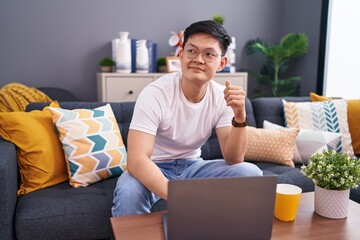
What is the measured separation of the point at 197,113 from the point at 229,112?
0.54ft

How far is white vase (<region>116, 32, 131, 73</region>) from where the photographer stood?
9.46ft

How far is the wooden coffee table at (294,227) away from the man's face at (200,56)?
0.60 meters

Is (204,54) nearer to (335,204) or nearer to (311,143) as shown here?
(335,204)

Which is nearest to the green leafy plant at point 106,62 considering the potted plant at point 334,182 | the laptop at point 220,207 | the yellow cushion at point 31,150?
the yellow cushion at point 31,150

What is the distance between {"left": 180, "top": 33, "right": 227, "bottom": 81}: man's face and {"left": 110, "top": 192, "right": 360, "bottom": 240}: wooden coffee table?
23.7 inches

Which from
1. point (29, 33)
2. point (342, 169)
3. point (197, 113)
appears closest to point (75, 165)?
point (197, 113)

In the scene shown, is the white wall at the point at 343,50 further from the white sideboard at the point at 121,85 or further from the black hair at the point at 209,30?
the black hair at the point at 209,30

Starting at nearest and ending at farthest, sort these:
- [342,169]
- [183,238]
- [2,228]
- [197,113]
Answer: [183,238]
[342,169]
[2,228]
[197,113]

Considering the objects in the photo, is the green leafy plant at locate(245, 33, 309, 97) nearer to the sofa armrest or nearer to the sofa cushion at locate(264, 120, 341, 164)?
the sofa cushion at locate(264, 120, 341, 164)

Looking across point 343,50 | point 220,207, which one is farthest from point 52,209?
point 343,50

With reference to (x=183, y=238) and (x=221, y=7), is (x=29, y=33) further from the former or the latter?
(x=183, y=238)

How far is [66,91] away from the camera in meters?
3.03

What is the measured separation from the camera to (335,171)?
3.65ft

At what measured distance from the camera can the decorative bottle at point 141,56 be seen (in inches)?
115
